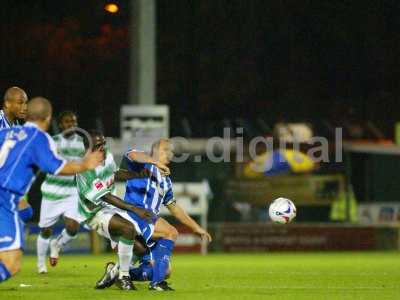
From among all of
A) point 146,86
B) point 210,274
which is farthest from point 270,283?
point 146,86

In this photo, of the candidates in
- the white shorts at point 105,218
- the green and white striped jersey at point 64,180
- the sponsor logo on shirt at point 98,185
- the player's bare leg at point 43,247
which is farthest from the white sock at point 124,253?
the green and white striped jersey at point 64,180

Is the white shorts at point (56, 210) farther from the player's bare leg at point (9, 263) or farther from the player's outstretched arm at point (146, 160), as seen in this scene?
the player's bare leg at point (9, 263)

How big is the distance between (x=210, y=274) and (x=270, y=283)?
2146mm

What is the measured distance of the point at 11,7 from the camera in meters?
42.2

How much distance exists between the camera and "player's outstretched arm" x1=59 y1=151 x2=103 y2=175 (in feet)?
33.7

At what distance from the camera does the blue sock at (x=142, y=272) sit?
1294 cm

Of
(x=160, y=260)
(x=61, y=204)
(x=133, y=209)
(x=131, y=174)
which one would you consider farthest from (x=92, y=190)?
(x=61, y=204)

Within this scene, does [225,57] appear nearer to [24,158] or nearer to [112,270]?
[112,270]

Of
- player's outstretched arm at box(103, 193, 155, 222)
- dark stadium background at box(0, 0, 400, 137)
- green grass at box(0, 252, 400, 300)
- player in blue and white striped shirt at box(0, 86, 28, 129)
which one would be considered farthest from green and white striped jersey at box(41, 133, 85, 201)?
dark stadium background at box(0, 0, 400, 137)

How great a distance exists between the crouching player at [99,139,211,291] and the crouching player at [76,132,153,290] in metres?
0.14

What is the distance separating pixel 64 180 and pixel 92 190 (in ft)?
14.7

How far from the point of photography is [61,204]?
17438 mm

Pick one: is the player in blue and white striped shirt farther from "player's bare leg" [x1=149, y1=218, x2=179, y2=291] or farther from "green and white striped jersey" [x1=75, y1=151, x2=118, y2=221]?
"player's bare leg" [x1=149, y1=218, x2=179, y2=291]

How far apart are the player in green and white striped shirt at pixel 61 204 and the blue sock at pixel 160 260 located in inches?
165
